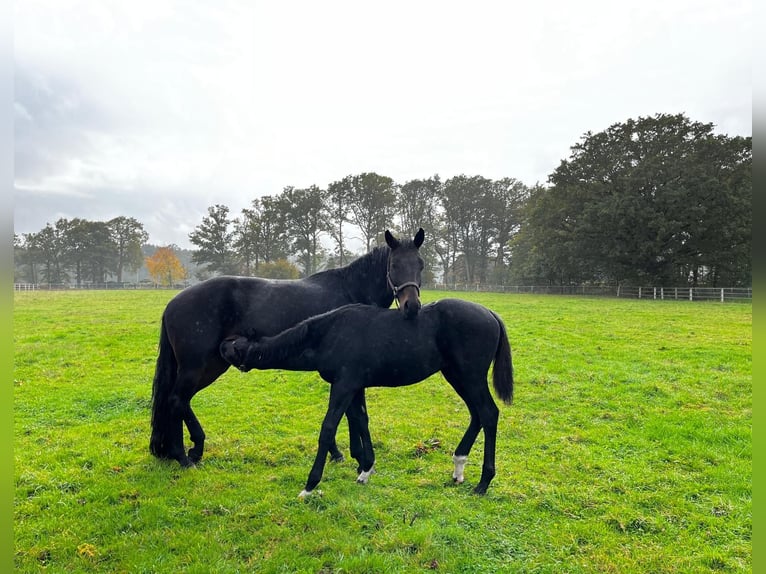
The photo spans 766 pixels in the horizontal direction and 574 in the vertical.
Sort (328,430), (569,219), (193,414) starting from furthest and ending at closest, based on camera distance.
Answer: (569,219)
(193,414)
(328,430)

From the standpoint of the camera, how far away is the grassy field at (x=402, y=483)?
122 inches

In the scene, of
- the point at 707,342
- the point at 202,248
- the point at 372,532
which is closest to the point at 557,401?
the point at 372,532

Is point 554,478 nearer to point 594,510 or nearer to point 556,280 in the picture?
point 594,510

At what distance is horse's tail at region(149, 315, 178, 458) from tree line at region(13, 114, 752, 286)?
11338mm

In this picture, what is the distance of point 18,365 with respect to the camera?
9102 millimetres

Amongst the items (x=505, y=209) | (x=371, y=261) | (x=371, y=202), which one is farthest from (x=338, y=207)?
(x=371, y=261)

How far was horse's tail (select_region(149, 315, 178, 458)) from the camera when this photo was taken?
15.3 ft

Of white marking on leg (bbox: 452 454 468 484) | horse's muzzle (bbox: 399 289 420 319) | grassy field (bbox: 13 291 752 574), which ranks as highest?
horse's muzzle (bbox: 399 289 420 319)

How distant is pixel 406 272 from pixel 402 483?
7.01ft

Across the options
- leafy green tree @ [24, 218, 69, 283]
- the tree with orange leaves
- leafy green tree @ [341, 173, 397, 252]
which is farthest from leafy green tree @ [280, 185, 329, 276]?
leafy green tree @ [24, 218, 69, 283]

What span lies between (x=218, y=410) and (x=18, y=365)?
5.88 metres

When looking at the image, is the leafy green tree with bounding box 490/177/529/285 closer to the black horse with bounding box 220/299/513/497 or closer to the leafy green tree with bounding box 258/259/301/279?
the leafy green tree with bounding box 258/259/301/279

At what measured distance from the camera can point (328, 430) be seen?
4.04m

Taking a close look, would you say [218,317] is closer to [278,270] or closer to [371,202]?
[371,202]
